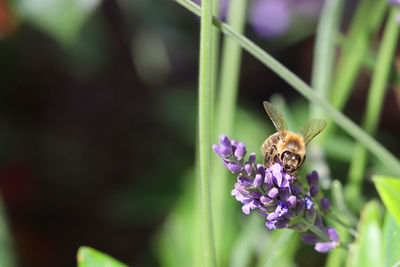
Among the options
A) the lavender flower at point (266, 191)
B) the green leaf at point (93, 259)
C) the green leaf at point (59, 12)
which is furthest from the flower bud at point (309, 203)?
the green leaf at point (59, 12)

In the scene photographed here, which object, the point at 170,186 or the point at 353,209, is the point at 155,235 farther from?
the point at 353,209

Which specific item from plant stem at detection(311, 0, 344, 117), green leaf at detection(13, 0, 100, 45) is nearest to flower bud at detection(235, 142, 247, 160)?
plant stem at detection(311, 0, 344, 117)

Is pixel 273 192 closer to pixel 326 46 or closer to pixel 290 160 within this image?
pixel 290 160

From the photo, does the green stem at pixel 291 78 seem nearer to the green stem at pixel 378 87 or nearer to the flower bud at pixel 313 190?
the flower bud at pixel 313 190

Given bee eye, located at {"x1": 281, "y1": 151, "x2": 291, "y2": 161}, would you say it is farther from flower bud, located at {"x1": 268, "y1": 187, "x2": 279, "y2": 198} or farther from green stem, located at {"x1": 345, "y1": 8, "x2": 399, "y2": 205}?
green stem, located at {"x1": 345, "y1": 8, "x2": 399, "y2": 205}

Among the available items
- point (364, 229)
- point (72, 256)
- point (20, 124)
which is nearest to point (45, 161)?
point (20, 124)

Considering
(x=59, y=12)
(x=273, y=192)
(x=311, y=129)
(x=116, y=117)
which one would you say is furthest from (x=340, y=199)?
(x=116, y=117)
